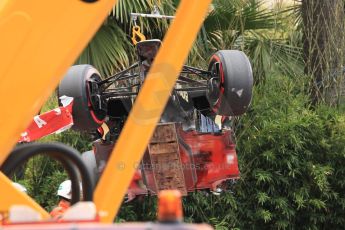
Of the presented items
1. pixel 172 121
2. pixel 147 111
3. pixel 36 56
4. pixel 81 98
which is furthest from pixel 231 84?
pixel 36 56

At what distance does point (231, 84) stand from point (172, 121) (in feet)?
2.19

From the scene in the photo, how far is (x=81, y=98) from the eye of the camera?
180 inches

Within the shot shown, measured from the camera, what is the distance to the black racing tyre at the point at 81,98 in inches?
180

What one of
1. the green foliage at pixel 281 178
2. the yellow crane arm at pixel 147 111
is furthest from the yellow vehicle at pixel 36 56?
the green foliage at pixel 281 178

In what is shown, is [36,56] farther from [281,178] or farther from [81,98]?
[281,178]

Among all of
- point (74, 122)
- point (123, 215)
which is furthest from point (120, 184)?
point (123, 215)

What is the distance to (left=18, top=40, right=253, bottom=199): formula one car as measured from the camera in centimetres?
457

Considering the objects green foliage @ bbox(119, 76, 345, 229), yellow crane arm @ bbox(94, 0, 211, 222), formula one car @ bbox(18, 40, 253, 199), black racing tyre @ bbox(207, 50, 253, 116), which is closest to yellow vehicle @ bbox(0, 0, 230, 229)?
yellow crane arm @ bbox(94, 0, 211, 222)

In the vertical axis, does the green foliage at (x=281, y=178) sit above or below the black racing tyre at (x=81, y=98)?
below

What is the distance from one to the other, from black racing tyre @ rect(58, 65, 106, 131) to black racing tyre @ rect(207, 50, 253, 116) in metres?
0.79

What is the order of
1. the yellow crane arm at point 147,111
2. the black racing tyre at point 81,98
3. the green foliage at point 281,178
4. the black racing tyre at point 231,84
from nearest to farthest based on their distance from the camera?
1. the yellow crane arm at point 147,111
2. the black racing tyre at point 231,84
3. the black racing tyre at point 81,98
4. the green foliage at point 281,178

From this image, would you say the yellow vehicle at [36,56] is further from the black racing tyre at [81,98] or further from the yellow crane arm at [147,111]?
the black racing tyre at [81,98]

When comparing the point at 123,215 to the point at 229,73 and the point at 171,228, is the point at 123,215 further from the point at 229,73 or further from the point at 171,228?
the point at 171,228

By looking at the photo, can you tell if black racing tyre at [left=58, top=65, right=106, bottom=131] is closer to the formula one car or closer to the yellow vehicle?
the formula one car
